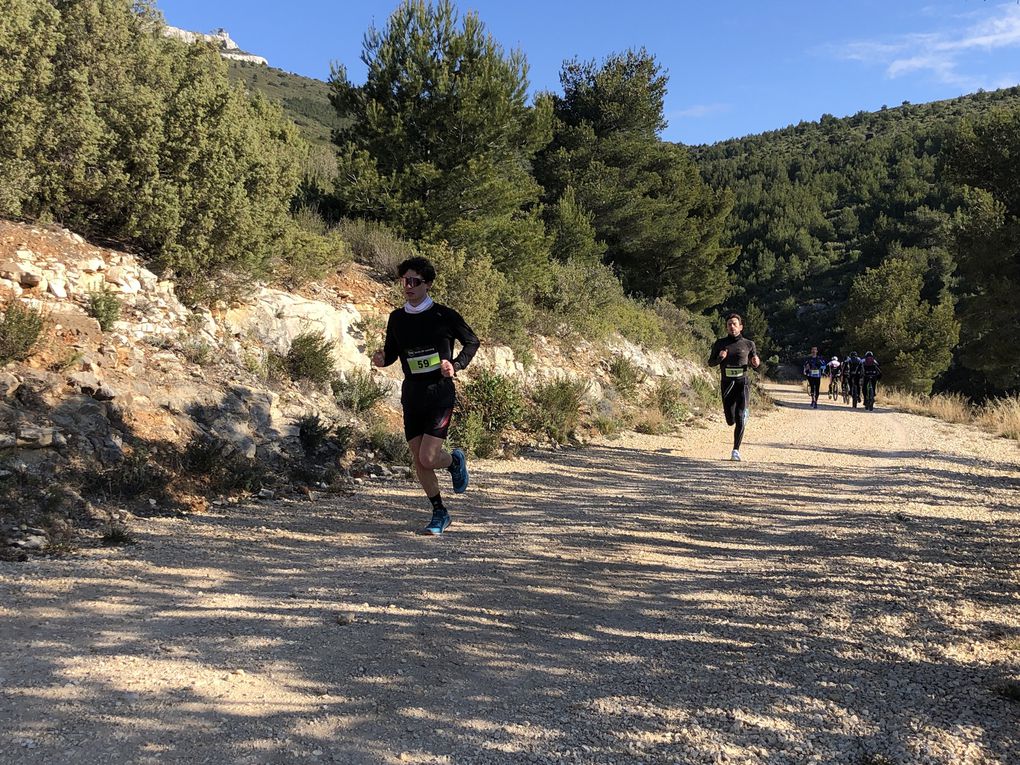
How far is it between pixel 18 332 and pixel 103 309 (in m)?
1.04

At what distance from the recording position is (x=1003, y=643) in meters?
3.15

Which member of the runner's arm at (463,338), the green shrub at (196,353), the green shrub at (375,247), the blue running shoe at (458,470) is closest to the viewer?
the runner's arm at (463,338)

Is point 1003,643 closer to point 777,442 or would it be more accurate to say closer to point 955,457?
point 955,457

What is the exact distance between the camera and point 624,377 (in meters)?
14.3

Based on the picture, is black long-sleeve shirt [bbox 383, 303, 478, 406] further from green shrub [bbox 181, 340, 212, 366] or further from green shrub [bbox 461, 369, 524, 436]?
green shrub [bbox 461, 369, 524, 436]

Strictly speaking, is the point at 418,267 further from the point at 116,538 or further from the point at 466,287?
the point at 466,287

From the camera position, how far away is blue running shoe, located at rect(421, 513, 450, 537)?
5149 mm

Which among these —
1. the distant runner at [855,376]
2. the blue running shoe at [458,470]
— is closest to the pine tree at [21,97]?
the blue running shoe at [458,470]

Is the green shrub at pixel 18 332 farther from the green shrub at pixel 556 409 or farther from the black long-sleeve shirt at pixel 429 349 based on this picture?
the green shrub at pixel 556 409

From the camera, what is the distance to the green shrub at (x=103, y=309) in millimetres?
6543

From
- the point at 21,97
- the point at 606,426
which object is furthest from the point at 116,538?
the point at 606,426

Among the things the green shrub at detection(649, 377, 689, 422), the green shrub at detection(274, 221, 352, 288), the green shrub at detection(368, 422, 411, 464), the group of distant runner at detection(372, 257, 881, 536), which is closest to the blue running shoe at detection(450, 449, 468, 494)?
the group of distant runner at detection(372, 257, 881, 536)

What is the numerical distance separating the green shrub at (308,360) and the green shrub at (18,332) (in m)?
2.84

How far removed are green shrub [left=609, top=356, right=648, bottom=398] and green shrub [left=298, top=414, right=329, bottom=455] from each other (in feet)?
26.2
